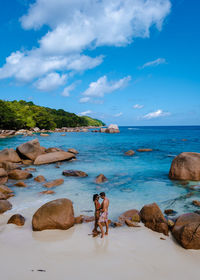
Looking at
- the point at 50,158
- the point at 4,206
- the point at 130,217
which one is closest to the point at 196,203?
the point at 130,217

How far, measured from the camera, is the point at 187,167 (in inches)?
487

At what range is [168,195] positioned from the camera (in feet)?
34.2

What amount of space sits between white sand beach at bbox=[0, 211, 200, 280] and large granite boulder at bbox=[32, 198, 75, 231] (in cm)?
18

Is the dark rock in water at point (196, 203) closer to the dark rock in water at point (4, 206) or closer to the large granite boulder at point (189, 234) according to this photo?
the large granite boulder at point (189, 234)

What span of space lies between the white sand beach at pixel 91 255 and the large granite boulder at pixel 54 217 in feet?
0.60

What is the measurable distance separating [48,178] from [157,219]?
866cm

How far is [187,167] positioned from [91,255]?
9253mm

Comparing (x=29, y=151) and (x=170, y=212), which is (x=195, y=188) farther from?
(x=29, y=151)

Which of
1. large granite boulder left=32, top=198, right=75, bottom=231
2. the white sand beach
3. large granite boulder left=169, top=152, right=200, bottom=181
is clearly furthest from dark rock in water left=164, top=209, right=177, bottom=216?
large granite boulder left=169, top=152, right=200, bottom=181

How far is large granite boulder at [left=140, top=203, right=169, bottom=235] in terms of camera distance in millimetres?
6430

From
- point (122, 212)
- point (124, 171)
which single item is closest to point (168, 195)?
point (122, 212)

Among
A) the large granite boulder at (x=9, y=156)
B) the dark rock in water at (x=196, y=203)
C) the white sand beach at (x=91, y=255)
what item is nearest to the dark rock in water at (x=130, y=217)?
the white sand beach at (x=91, y=255)

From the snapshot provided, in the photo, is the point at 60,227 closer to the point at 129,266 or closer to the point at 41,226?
the point at 41,226

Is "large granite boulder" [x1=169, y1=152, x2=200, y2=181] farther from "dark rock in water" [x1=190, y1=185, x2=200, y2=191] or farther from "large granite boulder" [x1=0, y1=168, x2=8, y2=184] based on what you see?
"large granite boulder" [x1=0, y1=168, x2=8, y2=184]
